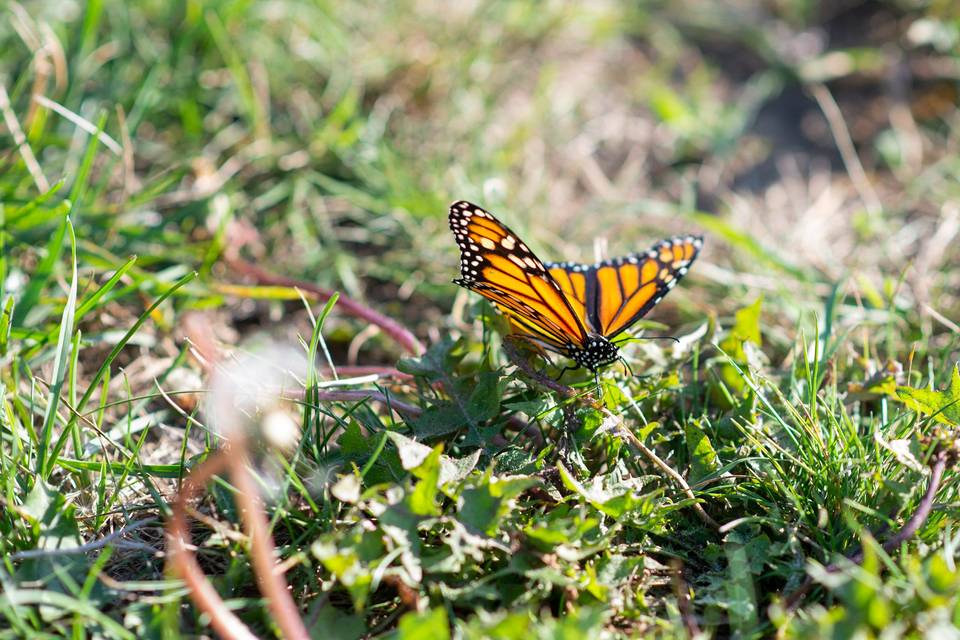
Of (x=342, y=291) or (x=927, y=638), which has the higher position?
(x=342, y=291)

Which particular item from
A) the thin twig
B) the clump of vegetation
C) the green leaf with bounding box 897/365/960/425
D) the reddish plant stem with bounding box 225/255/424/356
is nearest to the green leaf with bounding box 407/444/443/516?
the clump of vegetation

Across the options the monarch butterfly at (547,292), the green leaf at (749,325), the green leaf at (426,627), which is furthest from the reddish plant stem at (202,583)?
the green leaf at (749,325)

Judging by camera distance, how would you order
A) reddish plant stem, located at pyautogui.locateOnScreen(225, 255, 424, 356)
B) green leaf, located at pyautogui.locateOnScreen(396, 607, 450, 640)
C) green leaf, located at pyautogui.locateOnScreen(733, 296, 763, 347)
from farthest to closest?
reddish plant stem, located at pyautogui.locateOnScreen(225, 255, 424, 356) → green leaf, located at pyautogui.locateOnScreen(733, 296, 763, 347) → green leaf, located at pyautogui.locateOnScreen(396, 607, 450, 640)

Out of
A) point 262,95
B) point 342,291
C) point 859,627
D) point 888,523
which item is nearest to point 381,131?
point 262,95

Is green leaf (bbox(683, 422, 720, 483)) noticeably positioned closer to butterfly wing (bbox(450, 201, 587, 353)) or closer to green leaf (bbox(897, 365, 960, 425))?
butterfly wing (bbox(450, 201, 587, 353))

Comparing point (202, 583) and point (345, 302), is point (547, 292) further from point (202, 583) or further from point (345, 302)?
point (202, 583)

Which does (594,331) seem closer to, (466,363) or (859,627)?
(466,363)
